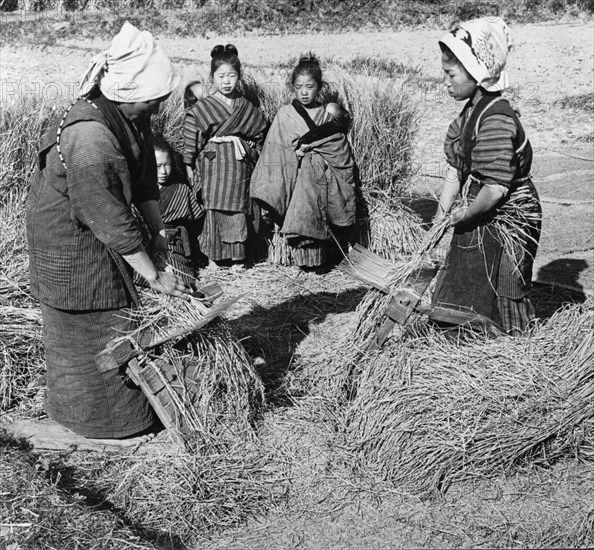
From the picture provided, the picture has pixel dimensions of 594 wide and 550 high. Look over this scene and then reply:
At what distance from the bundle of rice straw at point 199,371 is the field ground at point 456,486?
0.25m

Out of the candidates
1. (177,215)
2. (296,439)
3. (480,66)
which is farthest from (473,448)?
(177,215)

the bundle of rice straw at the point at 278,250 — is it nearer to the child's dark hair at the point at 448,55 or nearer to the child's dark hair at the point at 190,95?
the child's dark hair at the point at 190,95

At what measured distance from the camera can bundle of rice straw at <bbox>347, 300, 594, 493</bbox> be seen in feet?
10.8

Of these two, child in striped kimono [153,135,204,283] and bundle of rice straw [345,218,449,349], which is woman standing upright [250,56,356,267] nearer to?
child in striped kimono [153,135,204,283]

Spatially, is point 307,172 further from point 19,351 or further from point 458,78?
point 19,351

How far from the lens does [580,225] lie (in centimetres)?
670

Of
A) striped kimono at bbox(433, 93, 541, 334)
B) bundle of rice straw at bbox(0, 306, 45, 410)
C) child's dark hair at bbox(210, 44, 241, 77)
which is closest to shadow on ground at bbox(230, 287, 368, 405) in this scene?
striped kimono at bbox(433, 93, 541, 334)

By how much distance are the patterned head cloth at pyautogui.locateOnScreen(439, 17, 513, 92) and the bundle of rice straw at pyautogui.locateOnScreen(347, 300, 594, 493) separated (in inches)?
42.7

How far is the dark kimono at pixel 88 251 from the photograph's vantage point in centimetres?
317

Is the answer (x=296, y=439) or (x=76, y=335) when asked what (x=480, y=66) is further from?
(x=76, y=335)

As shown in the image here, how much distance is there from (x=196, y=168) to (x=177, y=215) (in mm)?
400

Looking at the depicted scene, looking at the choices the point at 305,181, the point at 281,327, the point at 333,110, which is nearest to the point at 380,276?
the point at 281,327

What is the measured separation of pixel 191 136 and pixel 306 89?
86 cm

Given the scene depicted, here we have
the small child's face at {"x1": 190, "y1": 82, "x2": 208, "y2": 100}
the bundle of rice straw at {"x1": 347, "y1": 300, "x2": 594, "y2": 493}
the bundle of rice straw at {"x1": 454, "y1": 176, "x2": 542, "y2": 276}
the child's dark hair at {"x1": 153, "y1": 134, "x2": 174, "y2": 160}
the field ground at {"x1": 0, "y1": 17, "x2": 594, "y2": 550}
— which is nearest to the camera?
the field ground at {"x1": 0, "y1": 17, "x2": 594, "y2": 550}
